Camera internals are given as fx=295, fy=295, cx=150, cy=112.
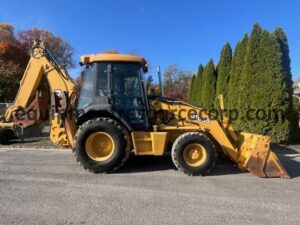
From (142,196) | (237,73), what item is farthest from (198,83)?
(142,196)

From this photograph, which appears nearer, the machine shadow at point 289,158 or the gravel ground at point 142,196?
the gravel ground at point 142,196

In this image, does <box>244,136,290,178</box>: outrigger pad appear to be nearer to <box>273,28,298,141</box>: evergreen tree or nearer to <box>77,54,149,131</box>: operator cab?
<box>77,54,149,131</box>: operator cab

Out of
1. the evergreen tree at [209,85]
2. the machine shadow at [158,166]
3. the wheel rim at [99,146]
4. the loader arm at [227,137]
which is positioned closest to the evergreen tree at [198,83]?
the evergreen tree at [209,85]

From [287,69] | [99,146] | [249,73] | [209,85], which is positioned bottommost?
[99,146]

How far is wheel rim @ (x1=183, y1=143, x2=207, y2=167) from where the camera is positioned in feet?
21.5

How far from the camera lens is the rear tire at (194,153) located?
6.45m

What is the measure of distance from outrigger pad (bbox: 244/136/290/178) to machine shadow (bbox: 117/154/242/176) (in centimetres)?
60

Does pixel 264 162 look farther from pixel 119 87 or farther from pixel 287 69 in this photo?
pixel 287 69

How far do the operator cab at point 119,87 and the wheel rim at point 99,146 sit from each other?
59cm

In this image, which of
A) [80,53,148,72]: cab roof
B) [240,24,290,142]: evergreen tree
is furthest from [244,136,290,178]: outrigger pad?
[240,24,290,142]: evergreen tree

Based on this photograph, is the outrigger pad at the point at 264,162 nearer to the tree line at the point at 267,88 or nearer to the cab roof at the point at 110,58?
the cab roof at the point at 110,58

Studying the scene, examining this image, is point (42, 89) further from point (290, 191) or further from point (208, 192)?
point (290, 191)

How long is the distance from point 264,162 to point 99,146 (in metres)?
3.65

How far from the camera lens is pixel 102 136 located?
22.0 feet
